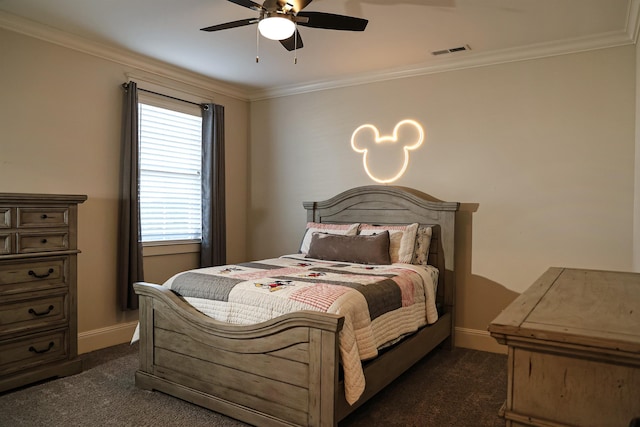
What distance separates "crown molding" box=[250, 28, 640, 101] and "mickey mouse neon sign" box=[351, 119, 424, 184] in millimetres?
461

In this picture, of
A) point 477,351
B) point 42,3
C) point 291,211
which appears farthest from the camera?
point 291,211

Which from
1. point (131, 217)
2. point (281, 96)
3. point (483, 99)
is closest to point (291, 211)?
point (281, 96)

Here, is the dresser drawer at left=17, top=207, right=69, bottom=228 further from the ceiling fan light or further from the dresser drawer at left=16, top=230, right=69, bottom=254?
the ceiling fan light

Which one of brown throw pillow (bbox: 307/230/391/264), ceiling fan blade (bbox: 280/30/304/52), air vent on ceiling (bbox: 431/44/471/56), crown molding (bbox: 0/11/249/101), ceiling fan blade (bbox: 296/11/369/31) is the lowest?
brown throw pillow (bbox: 307/230/391/264)

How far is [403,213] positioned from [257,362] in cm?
215

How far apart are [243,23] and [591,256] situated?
299 centimetres

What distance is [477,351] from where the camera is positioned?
12.4ft

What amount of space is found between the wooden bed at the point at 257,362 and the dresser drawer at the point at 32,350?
23.8 inches

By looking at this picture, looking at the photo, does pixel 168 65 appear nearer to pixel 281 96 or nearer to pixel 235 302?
pixel 281 96

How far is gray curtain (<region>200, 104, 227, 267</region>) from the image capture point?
4.53m

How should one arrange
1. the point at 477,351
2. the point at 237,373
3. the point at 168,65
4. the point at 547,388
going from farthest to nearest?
the point at 168,65
the point at 477,351
the point at 237,373
the point at 547,388

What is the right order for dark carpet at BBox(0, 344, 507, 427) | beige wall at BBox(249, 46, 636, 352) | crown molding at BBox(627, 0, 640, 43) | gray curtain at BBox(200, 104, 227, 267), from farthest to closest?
gray curtain at BBox(200, 104, 227, 267) < beige wall at BBox(249, 46, 636, 352) < crown molding at BBox(627, 0, 640, 43) < dark carpet at BBox(0, 344, 507, 427)

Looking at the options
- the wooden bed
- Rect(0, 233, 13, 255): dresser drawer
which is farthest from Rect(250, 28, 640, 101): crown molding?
Rect(0, 233, 13, 255): dresser drawer

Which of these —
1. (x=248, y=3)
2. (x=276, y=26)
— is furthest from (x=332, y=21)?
(x=248, y=3)
